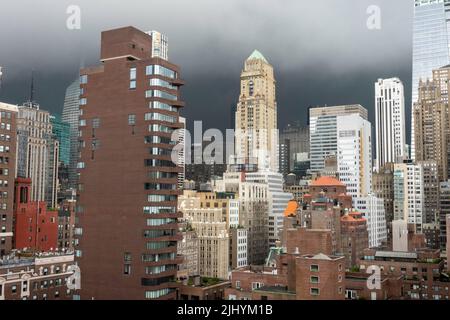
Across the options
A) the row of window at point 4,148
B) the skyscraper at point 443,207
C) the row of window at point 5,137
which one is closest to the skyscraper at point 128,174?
the row of window at point 4,148

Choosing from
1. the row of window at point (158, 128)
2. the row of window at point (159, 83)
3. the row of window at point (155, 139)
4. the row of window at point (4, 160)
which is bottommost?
the row of window at point (4, 160)

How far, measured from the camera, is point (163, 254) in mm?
70625

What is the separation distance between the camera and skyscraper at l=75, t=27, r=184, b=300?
69938 millimetres

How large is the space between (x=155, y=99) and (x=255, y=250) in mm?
82342

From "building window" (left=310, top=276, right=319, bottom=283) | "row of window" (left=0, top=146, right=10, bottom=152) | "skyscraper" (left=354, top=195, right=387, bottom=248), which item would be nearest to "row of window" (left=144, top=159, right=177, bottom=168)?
"building window" (left=310, top=276, right=319, bottom=283)

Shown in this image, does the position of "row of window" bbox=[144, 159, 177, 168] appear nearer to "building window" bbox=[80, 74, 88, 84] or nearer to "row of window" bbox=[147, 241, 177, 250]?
"row of window" bbox=[147, 241, 177, 250]

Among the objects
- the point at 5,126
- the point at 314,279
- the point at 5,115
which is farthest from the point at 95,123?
the point at 314,279

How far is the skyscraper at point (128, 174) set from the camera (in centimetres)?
6994

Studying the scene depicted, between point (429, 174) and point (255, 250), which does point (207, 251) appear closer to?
point (255, 250)

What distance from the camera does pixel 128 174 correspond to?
71.8 metres

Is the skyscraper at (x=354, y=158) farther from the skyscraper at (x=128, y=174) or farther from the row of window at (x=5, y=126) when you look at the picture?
the row of window at (x=5, y=126)

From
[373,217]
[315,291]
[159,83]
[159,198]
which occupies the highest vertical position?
[159,83]

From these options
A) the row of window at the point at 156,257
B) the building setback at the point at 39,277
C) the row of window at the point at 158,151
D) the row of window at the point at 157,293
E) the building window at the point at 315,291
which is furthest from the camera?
the building setback at the point at 39,277

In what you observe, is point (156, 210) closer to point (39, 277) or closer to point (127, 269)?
point (127, 269)
